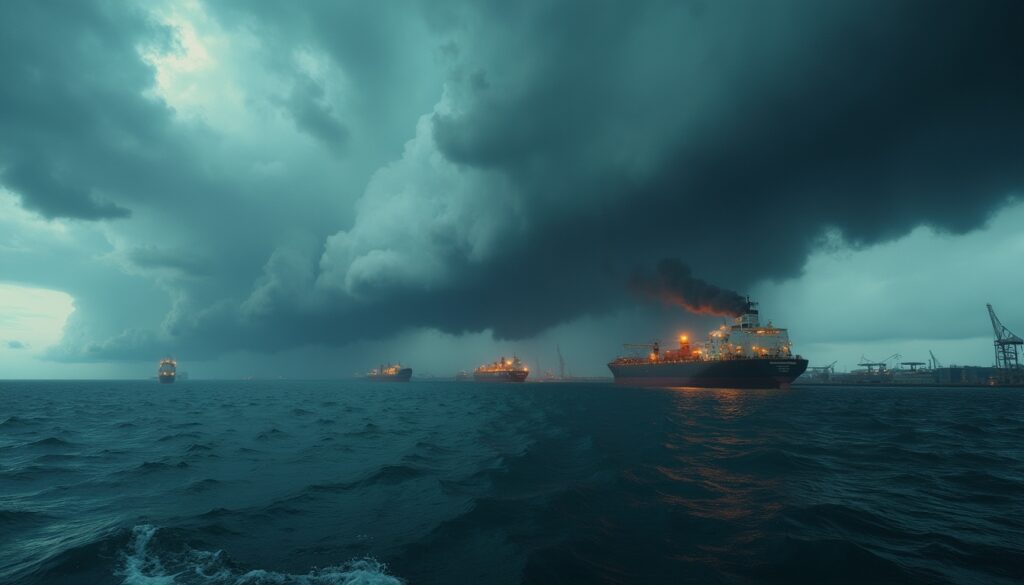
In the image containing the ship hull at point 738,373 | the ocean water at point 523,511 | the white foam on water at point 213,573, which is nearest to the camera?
the white foam on water at point 213,573

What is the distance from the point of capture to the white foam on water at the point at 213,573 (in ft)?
32.0

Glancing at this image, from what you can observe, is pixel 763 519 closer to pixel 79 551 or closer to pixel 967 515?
pixel 967 515

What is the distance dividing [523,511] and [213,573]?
29.3 ft

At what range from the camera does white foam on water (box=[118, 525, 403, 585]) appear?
974cm

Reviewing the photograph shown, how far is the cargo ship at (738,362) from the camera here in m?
93.5

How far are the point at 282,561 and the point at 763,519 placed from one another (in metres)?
14.0

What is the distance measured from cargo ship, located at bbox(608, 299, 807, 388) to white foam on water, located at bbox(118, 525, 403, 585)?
3898 inches

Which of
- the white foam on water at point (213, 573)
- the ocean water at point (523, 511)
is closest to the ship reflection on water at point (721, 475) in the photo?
the ocean water at point (523, 511)

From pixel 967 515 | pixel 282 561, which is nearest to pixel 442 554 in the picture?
pixel 282 561

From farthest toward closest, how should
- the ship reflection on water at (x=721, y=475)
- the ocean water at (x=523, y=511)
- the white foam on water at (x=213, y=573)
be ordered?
the ship reflection on water at (x=721, y=475) < the ocean water at (x=523, y=511) < the white foam on water at (x=213, y=573)

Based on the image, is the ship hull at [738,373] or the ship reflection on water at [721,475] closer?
the ship reflection on water at [721,475]

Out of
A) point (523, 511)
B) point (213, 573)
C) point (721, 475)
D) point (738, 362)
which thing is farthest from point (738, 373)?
point (213, 573)

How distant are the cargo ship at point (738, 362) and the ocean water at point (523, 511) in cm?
6856

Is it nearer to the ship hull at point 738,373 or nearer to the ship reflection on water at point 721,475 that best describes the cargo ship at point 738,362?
the ship hull at point 738,373
